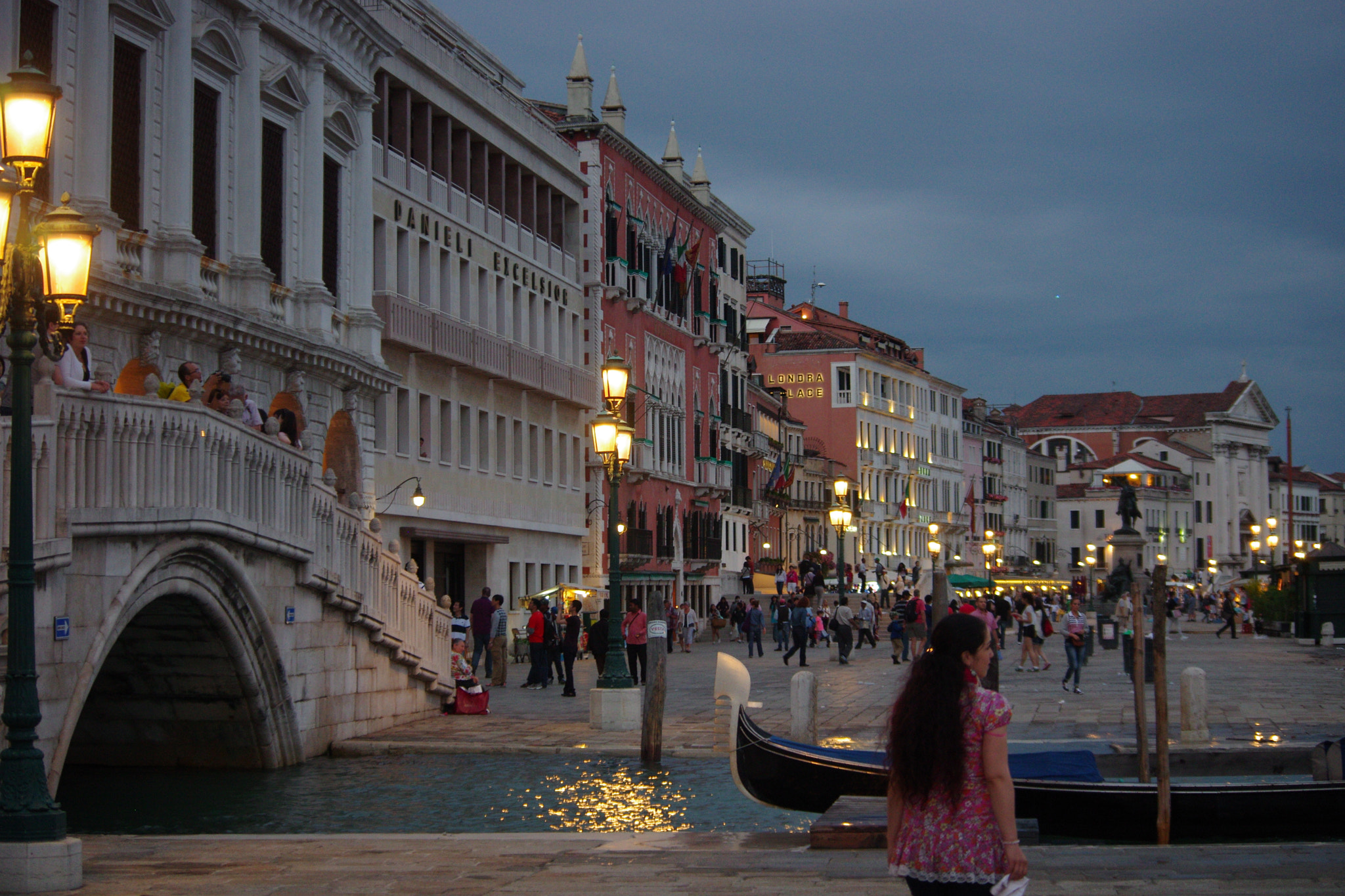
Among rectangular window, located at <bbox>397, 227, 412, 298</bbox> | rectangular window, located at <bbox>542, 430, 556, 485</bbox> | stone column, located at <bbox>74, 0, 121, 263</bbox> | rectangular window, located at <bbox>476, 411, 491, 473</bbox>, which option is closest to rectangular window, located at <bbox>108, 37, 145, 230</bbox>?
stone column, located at <bbox>74, 0, 121, 263</bbox>

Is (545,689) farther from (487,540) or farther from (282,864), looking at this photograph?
(282,864)

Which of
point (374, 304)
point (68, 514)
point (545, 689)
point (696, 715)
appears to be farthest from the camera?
point (374, 304)

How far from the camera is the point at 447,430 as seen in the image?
41.0 m

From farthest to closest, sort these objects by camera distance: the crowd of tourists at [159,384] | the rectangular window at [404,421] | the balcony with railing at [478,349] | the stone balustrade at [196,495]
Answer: the rectangular window at [404,421]
the balcony with railing at [478,349]
the stone balustrade at [196,495]
the crowd of tourists at [159,384]

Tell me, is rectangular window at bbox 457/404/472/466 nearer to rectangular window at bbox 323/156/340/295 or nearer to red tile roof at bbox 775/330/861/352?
rectangular window at bbox 323/156/340/295

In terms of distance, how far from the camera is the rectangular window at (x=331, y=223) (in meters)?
31.6

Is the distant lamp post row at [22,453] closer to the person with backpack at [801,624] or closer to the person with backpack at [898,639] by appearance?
the person with backpack at [801,624]

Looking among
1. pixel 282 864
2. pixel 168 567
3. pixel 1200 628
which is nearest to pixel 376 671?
pixel 168 567

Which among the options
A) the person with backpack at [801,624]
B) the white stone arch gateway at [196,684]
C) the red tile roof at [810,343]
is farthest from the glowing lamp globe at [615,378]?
the red tile roof at [810,343]

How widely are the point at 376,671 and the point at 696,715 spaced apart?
4816 mm

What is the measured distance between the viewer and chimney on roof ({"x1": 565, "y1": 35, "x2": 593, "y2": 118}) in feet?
178

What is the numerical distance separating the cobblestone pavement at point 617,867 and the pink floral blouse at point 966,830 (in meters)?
3.85

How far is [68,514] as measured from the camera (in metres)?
14.0

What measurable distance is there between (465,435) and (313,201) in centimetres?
1286
